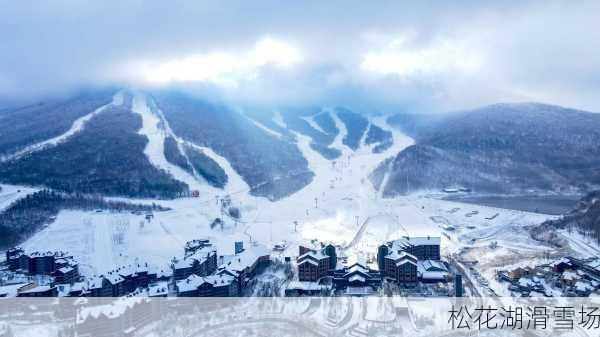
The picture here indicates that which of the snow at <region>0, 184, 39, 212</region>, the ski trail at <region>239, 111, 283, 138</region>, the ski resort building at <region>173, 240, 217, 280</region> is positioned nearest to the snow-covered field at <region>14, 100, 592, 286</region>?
the ski resort building at <region>173, 240, 217, 280</region>

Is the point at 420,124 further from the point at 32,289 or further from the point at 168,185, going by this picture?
the point at 32,289

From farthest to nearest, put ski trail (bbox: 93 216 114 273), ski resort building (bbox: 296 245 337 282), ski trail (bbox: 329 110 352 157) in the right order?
ski trail (bbox: 329 110 352 157)
ski trail (bbox: 93 216 114 273)
ski resort building (bbox: 296 245 337 282)

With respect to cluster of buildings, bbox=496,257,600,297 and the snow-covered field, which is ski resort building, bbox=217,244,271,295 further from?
cluster of buildings, bbox=496,257,600,297

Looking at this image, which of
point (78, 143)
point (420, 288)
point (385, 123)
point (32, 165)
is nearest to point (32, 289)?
point (420, 288)

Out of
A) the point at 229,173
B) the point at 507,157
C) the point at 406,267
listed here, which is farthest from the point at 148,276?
the point at 507,157

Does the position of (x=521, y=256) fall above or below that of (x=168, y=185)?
below

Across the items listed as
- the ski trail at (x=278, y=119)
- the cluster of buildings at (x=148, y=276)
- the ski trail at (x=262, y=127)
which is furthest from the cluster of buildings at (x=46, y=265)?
the ski trail at (x=278, y=119)

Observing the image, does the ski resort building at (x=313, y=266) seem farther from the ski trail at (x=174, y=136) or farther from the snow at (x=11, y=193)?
the ski trail at (x=174, y=136)
